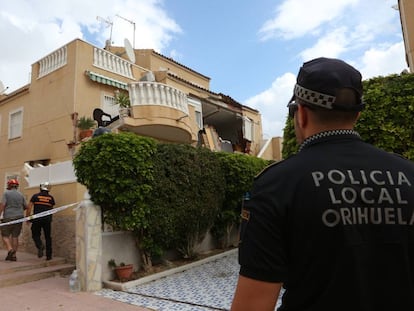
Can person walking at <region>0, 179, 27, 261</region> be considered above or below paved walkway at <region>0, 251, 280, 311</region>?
above

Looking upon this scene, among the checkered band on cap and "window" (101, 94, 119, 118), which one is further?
"window" (101, 94, 119, 118)

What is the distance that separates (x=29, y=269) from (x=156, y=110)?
5.76 metres

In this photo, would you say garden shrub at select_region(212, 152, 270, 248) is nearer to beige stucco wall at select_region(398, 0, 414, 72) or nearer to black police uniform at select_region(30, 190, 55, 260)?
black police uniform at select_region(30, 190, 55, 260)

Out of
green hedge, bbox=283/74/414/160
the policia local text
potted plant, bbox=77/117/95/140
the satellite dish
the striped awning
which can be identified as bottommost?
the policia local text

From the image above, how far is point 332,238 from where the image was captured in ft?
4.05

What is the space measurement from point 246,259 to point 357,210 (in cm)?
43

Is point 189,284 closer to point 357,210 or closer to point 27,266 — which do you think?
point 27,266

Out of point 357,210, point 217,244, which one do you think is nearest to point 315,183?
point 357,210

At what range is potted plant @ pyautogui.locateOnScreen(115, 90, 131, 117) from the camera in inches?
435

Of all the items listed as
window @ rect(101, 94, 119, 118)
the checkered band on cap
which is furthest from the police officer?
window @ rect(101, 94, 119, 118)

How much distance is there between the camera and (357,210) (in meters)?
1.26

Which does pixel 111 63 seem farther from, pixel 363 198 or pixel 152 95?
pixel 363 198

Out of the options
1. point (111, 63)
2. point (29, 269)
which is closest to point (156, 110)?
point (111, 63)

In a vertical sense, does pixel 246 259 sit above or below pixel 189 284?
above
